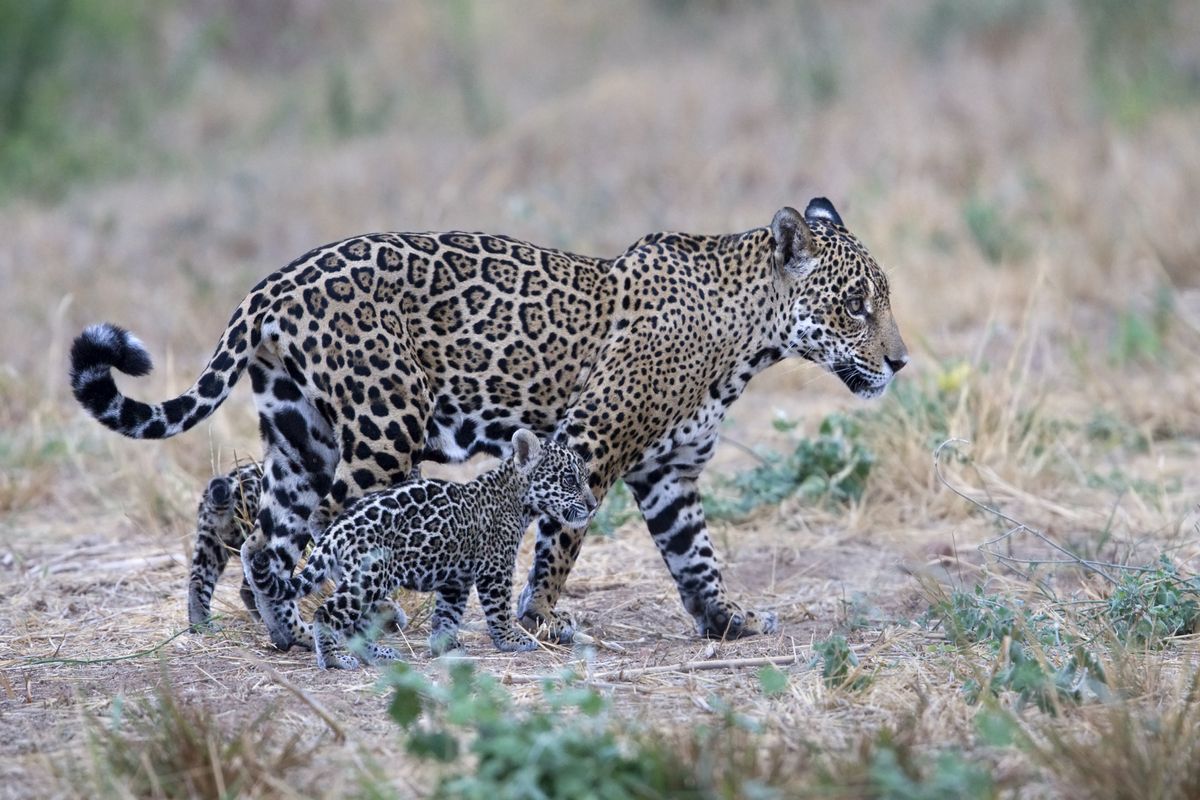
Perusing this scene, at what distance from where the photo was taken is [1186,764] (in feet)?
13.4

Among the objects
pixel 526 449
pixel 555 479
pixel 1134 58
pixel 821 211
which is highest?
pixel 1134 58

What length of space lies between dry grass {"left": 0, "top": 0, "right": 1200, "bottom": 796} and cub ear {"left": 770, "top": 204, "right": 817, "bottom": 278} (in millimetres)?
740

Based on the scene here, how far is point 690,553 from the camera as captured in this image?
22.5ft

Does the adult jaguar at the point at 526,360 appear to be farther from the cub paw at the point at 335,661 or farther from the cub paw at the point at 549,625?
the cub paw at the point at 335,661

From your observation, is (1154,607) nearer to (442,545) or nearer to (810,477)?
(442,545)

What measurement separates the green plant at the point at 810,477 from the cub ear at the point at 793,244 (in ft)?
6.59

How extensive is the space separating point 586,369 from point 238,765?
2.71 m

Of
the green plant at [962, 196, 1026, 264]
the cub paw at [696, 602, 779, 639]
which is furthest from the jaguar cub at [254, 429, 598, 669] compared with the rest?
the green plant at [962, 196, 1026, 264]

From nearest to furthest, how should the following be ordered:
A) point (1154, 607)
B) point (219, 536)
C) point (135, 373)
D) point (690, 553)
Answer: point (1154, 607) < point (135, 373) < point (219, 536) < point (690, 553)

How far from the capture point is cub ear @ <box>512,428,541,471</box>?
639 centimetres

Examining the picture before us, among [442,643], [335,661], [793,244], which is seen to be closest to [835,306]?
[793,244]

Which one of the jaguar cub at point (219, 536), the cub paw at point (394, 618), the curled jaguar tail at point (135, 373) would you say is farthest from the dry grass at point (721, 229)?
the curled jaguar tail at point (135, 373)

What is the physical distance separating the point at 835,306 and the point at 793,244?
0.32 metres

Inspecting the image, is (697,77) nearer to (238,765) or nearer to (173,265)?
(173,265)
